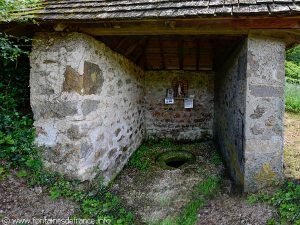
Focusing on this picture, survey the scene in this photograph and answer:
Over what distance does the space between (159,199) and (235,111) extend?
1897 millimetres

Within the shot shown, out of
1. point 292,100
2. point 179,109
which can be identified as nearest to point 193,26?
point 179,109

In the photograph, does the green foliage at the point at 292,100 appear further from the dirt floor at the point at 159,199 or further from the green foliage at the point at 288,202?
the green foliage at the point at 288,202

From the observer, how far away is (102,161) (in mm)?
4176

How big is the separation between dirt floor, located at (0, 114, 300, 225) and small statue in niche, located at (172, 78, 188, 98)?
2.28 metres

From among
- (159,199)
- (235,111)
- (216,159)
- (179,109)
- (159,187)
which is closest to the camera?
(159,199)

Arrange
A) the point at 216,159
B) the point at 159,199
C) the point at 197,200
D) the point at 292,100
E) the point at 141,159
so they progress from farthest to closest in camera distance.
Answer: the point at 292,100, the point at 141,159, the point at 216,159, the point at 159,199, the point at 197,200

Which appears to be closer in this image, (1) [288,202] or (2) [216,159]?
(1) [288,202]

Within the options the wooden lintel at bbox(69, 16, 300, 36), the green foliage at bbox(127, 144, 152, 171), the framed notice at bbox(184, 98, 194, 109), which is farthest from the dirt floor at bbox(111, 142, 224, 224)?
the wooden lintel at bbox(69, 16, 300, 36)

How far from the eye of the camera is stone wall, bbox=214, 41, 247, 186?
12.0 feet

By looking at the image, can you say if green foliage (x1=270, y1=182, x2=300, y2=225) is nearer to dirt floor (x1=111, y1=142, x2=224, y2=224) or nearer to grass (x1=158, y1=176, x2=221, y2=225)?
grass (x1=158, y1=176, x2=221, y2=225)

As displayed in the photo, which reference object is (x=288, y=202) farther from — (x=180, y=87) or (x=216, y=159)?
(x=180, y=87)

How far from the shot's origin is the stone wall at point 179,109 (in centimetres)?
690

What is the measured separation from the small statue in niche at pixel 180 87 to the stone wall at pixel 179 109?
77mm

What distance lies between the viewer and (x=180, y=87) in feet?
22.6
